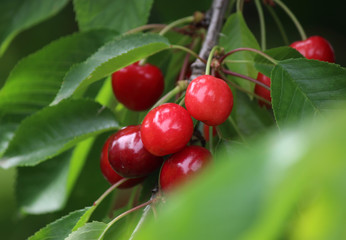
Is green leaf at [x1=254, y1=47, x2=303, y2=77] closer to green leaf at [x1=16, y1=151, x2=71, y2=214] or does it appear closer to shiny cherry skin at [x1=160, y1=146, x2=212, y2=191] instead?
shiny cherry skin at [x1=160, y1=146, x2=212, y2=191]

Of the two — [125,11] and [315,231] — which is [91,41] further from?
[315,231]

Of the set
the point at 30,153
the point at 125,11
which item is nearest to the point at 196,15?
the point at 125,11

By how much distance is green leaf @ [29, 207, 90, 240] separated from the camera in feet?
2.21

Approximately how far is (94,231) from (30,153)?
32 centimetres

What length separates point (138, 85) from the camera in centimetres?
87

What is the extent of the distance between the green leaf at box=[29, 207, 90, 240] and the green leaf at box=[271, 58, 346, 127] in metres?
0.32

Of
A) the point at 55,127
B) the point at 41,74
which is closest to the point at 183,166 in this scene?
the point at 55,127

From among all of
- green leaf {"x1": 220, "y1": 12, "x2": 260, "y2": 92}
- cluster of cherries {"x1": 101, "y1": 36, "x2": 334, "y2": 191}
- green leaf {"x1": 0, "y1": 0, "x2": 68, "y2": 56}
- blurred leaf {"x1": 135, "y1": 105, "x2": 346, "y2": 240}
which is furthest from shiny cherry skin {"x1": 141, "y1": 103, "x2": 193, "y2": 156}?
green leaf {"x1": 0, "y1": 0, "x2": 68, "y2": 56}

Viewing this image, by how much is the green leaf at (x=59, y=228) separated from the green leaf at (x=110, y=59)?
0.18 m

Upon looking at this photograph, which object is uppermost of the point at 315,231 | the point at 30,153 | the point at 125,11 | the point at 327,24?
the point at 315,231

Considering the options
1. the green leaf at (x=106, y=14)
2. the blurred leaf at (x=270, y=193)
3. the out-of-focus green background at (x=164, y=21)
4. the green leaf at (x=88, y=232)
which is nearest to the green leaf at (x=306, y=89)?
the green leaf at (x=88, y=232)

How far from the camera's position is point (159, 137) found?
1.99 feet

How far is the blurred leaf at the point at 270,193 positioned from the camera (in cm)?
21

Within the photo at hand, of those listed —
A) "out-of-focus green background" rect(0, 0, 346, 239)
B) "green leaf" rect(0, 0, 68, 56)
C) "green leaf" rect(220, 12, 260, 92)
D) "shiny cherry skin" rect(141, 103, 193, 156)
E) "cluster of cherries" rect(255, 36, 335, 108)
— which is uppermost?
"green leaf" rect(0, 0, 68, 56)
